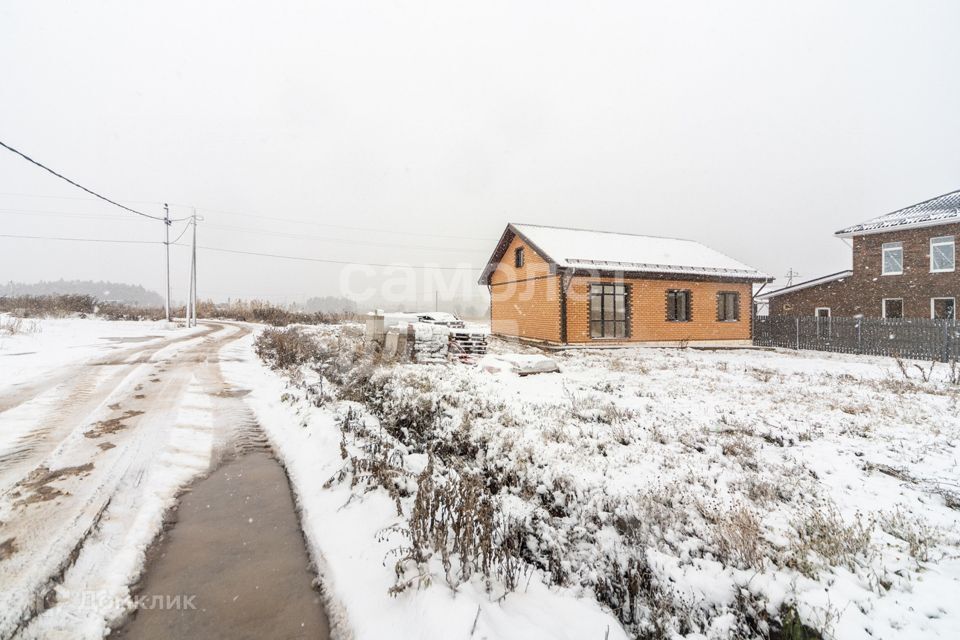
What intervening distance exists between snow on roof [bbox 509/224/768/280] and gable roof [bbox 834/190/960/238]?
626 cm

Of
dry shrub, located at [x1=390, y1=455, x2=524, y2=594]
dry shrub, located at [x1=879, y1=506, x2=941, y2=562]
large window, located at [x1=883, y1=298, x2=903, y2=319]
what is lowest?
dry shrub, located at [x1=879, y1=506, x2=941, y2=562]

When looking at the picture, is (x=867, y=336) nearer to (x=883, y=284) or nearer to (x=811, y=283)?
(x=883, y=284)

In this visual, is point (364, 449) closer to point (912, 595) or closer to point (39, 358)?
point (912, 595)

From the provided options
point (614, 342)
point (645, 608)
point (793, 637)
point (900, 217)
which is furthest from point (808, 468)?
point (900, 217)

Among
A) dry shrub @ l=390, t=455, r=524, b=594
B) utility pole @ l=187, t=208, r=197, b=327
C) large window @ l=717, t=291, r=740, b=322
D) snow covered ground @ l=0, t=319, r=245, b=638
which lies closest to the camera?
snow covered ground @ l=0, t=319, r=245, b=638

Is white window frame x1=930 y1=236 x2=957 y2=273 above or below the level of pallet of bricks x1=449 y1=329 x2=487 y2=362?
above

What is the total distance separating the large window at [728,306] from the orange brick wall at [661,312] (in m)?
0.21

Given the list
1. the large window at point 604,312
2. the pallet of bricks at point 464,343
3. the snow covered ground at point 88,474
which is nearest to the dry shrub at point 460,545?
the snow covered ground at point 88,474

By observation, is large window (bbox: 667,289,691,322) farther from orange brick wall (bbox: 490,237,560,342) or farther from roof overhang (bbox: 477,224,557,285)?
roof overhang (bbox: 477,224,557,285)

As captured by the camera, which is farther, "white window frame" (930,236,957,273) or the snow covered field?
"white window frame" (930,236,957,273)

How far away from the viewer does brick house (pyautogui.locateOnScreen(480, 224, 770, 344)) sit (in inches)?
618

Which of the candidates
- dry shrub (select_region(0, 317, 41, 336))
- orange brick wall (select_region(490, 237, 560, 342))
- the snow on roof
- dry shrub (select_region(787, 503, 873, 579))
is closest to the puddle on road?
dry shrub (select_region(787, 503, 873, 579))

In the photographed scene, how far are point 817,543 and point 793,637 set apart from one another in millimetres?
1058

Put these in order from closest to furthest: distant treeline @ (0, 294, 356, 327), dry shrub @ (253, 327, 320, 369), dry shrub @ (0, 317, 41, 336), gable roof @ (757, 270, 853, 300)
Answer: dry shrub @ (253, 327, 320, 369)
dry shrub @ (0, 317, 41, 336)
gable roof @ (757, 270, 853, 300)
distant treeline @ (0, 294, 356, 327)
